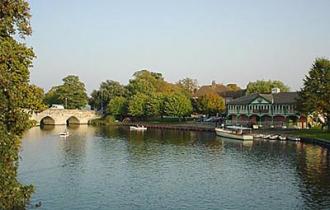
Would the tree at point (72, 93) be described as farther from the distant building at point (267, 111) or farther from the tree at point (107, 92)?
the distant building at point (267, 111)

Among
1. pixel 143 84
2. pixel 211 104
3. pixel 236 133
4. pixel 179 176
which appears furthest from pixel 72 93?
pixel 179 176

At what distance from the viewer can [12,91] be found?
72.4 feet

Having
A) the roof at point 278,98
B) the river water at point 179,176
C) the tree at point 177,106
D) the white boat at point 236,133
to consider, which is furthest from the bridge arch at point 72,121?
the river water at point 179,176

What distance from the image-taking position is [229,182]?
1523 inches

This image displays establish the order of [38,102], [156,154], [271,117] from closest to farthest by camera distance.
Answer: [38,102], [156,154], [271,117]

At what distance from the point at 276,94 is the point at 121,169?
59.8m

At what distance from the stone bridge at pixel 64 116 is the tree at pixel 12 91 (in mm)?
98090

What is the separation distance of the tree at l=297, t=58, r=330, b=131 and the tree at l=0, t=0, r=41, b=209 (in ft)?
185

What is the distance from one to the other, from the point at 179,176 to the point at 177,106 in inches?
2838

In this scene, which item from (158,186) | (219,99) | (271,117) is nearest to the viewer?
(158,186)

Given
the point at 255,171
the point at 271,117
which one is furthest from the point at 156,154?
the point at 271,117

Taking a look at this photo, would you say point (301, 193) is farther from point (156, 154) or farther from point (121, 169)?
point (156, 154)

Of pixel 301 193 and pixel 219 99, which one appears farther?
pixel 219 99

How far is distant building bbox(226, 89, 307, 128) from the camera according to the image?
88500 millimetres
